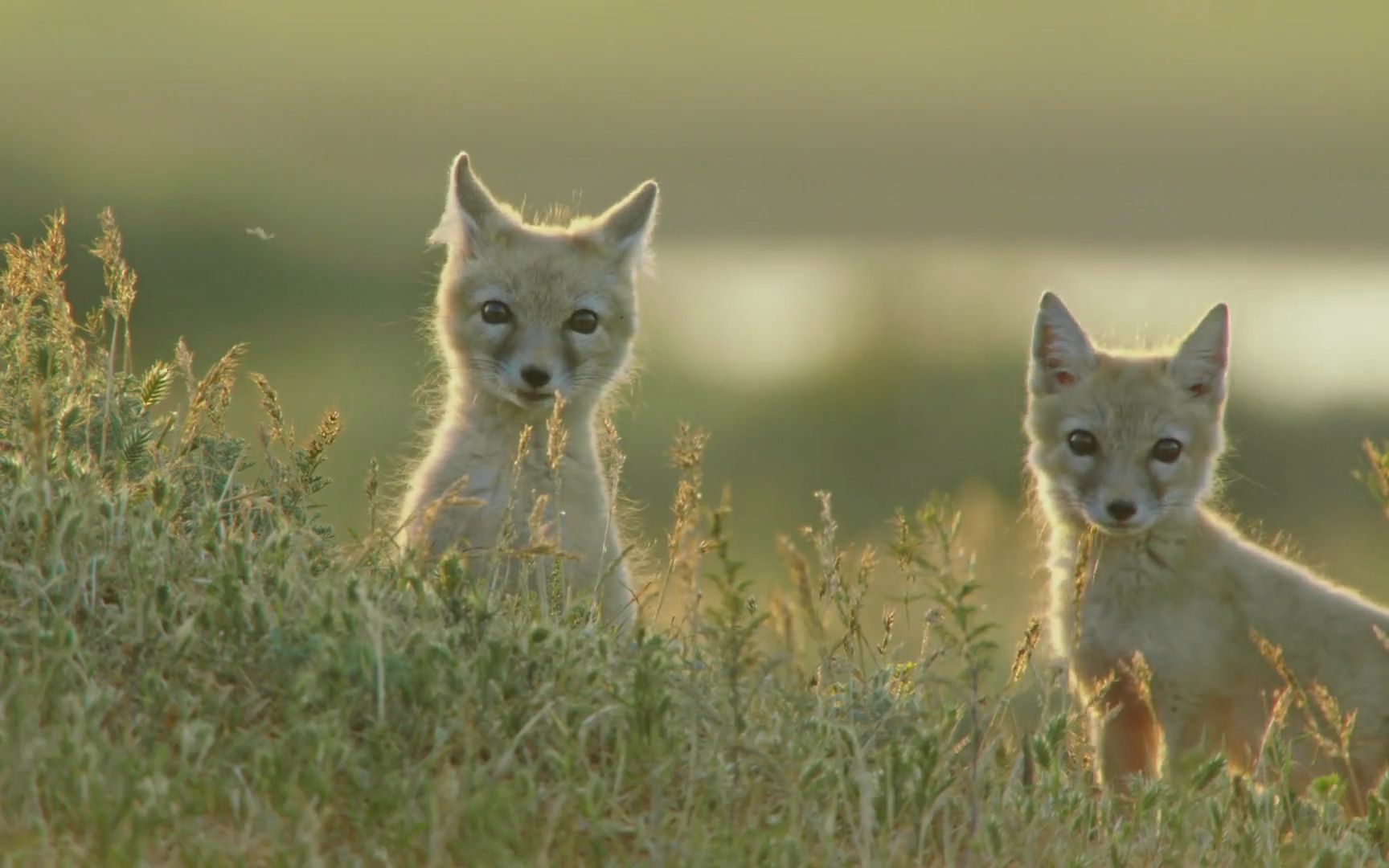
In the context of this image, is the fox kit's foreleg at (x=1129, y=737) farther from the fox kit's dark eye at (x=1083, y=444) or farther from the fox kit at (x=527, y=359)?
the fox kit at (x=527, y=359)

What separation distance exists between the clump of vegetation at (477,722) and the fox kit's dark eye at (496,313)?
1735 millimetres

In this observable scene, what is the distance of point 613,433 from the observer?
4.35 metres

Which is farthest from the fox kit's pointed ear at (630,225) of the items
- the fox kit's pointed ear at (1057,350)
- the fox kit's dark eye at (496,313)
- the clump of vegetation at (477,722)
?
the clump of vegetation at (477,722)

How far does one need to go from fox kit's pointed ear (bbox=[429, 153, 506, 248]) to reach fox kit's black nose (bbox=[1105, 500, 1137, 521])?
2414mm

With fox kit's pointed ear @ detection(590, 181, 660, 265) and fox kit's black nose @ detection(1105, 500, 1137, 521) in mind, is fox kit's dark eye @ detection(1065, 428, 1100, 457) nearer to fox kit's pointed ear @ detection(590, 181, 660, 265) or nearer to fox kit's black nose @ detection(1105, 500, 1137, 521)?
fox kit's black nose @ detection(1105, 500, 1137, 521)

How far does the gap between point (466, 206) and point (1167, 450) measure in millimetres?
2621

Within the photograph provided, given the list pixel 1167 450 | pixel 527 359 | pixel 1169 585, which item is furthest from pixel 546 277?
pixel 1169 585

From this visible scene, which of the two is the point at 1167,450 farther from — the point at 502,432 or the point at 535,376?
the point at 502,432

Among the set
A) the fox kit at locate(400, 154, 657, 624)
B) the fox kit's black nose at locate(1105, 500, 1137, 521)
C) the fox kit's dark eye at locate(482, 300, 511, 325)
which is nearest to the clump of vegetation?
the fox kit at locate(400, 154, 657, 624)

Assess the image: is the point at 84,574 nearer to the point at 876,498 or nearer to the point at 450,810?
the point at 450,810

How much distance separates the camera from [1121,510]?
17.4ft

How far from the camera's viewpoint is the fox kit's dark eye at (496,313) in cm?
574

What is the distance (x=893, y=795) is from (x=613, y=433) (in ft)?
4.75

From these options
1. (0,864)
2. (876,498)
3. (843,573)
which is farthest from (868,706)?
(876,498)
